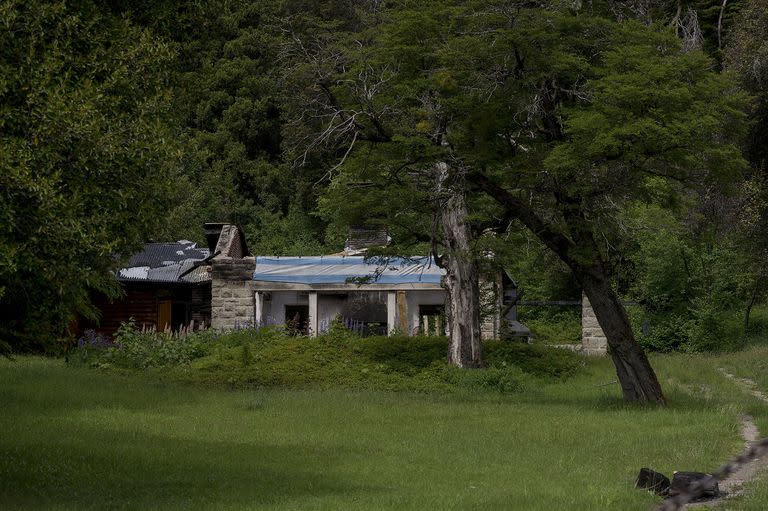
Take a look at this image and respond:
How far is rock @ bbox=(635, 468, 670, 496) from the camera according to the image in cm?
1138

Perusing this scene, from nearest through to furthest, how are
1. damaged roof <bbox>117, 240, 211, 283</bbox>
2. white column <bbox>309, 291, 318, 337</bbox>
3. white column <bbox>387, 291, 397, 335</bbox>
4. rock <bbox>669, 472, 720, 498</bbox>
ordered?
rock <bbox>669, 472, 720, 498</bbox> → white column <bbox>387, 291, 397, 335</bbox> → white column <bbox>309, 291, 318, 337</bbox> → damaged roof <bbox>117, 240, 211, 283</bbox>

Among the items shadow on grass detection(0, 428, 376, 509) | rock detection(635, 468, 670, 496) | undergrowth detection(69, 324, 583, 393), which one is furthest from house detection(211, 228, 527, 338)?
rock detection(635, 468, 670, 496)

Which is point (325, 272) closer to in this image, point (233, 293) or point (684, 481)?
point (233, 293)

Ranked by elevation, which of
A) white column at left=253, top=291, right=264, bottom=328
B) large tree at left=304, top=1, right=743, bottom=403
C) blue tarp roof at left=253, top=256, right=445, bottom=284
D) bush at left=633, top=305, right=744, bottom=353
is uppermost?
large tree at left=304, top=1, right=743, bottom=403

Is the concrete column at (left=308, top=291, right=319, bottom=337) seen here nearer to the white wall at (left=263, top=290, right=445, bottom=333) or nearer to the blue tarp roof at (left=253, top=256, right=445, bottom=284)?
the blue tarp roof at (left=253, top=256, right=445, bottom=284)

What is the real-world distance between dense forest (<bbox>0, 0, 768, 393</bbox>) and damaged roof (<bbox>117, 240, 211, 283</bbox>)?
42.4ft

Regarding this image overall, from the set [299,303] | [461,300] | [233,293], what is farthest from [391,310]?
[461,300]

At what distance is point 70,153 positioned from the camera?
11227 millimetres

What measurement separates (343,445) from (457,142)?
7.35 meters

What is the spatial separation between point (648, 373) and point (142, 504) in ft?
40.5

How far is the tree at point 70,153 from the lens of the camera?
10.8 metres

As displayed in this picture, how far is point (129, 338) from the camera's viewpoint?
96.8 feet

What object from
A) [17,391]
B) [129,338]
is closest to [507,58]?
[17,391]

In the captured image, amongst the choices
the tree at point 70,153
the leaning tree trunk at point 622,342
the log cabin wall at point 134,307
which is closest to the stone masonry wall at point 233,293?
the log cabin wall at point 134,307
